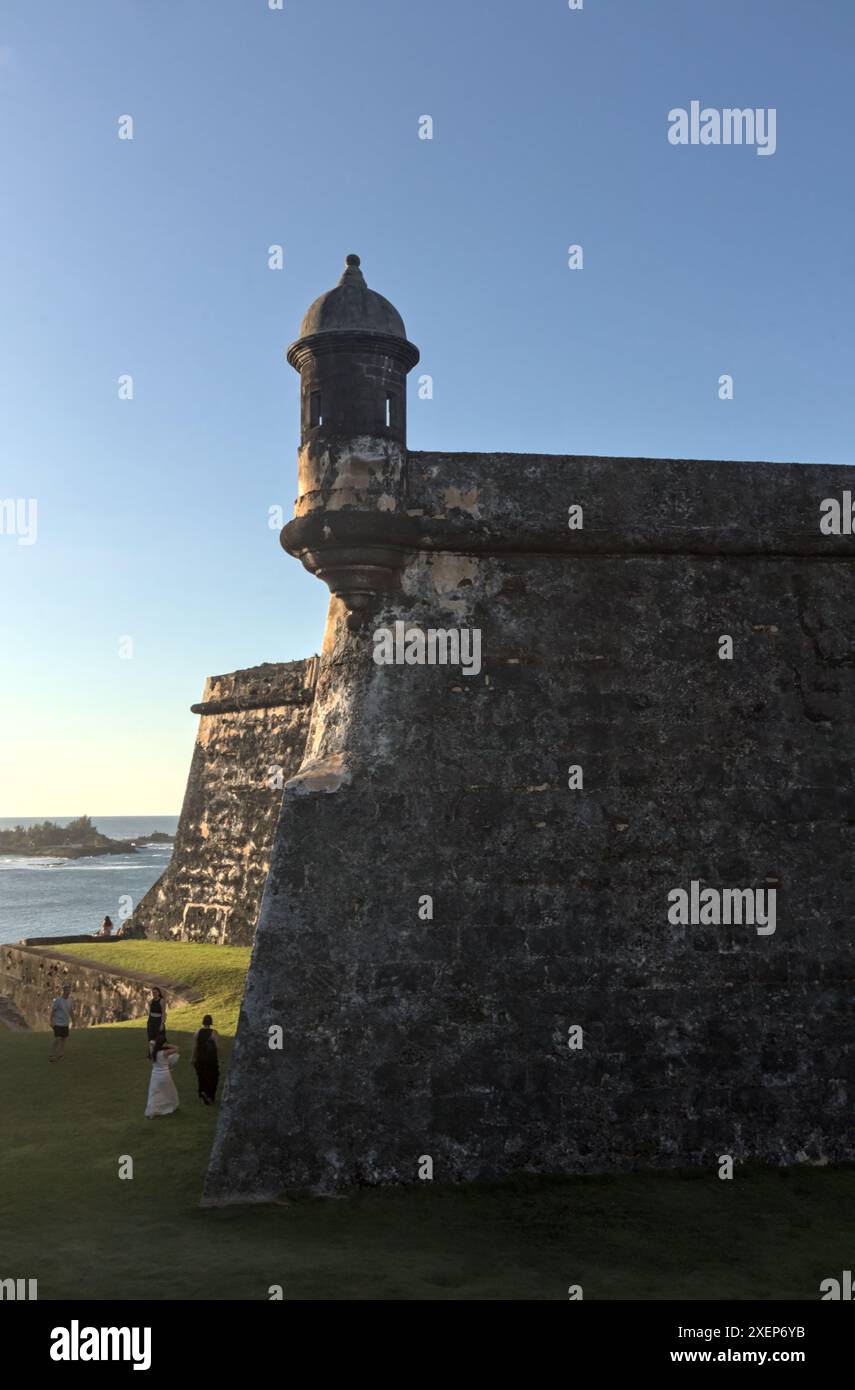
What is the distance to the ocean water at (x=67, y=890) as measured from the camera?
59406 millimetres

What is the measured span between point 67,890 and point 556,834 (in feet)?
272

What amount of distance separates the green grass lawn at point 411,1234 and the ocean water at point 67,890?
98.0 ft

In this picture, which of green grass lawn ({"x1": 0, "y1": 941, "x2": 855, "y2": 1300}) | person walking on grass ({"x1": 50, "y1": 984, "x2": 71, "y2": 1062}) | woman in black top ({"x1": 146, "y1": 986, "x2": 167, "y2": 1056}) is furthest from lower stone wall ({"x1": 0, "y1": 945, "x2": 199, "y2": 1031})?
green grass lawn ({"x1": 0, "y1": 941, "x2": 855, "y2": 1300})

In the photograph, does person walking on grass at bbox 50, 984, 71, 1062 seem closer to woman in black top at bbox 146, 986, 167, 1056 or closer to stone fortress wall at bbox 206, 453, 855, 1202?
woman in black top at bbox 146, 986, 167, 1056

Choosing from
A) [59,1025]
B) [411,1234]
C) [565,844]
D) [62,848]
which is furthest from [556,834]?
[62,848]

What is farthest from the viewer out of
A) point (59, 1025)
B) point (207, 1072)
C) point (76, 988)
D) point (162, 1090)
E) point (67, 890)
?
point (67, 890)

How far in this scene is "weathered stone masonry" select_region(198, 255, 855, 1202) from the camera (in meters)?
8.12

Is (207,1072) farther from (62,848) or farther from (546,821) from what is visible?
(62,848)

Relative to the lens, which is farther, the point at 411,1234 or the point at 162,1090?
the point at 162,1090

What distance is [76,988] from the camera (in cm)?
1864

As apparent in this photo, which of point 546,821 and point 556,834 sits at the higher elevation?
point 546,821

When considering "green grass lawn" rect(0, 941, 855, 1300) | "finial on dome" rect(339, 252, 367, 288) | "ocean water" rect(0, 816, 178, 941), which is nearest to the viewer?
"green grass lawn" rect(0, 941, 855, 1300)

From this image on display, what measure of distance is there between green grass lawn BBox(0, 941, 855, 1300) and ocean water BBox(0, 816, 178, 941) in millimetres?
29885

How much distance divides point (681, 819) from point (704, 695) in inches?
44.6
